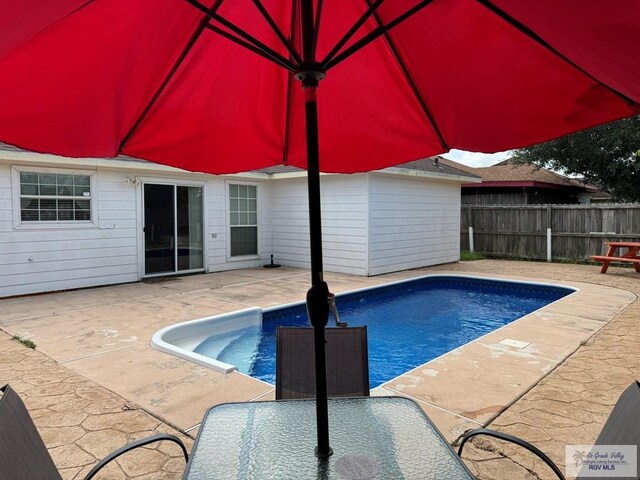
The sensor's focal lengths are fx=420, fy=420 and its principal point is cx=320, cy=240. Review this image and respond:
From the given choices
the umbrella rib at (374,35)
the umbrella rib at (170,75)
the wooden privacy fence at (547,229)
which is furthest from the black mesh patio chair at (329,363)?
the wooden privacy fence at (547,229)

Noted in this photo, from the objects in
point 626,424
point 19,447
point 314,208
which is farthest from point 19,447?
point 626,424

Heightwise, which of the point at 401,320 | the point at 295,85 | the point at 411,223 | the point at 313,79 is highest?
the point at 295,85

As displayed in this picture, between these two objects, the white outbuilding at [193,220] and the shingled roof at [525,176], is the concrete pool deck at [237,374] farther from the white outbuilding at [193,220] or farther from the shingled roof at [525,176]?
the shingled roof at [525,176]

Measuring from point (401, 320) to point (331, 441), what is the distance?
5915 millimetres

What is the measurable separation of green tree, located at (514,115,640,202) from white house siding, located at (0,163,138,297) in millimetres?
12849

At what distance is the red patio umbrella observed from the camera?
1.49 meters

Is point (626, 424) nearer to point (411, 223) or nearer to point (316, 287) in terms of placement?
point (316, 287)

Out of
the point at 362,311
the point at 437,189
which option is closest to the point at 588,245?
the point at 437,189

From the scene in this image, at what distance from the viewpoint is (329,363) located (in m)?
2.44

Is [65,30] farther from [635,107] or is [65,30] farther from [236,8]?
[635,107]

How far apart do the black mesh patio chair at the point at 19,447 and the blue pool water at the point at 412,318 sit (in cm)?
340

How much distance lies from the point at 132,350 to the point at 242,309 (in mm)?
2099

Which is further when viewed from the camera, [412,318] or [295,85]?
[412,318]

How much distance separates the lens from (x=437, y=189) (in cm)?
1240
